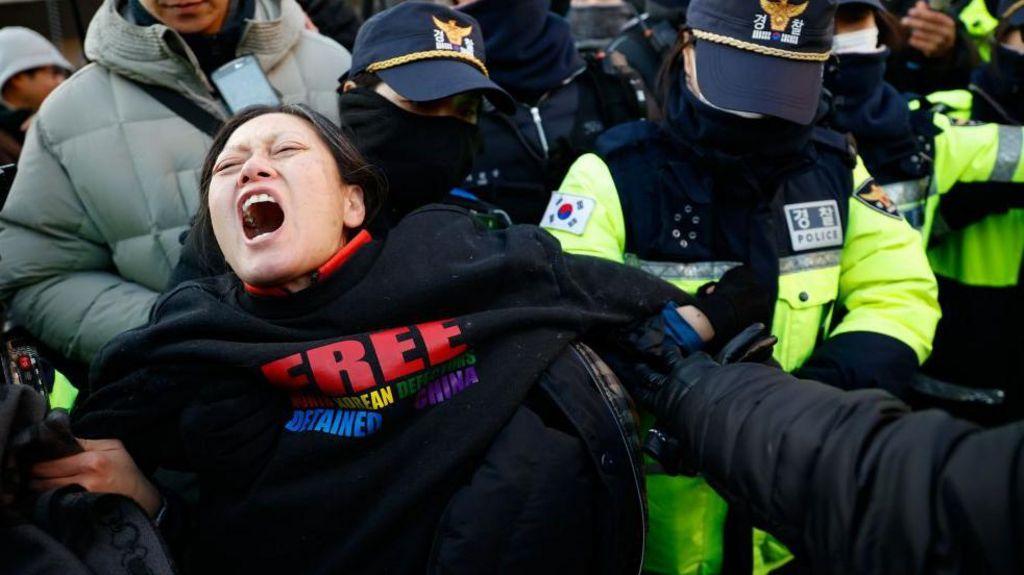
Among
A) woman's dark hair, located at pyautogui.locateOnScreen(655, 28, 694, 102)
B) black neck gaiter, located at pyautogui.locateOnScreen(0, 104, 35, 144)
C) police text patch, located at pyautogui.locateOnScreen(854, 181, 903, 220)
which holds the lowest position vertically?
black neck gaiter, located at pyautogui.locateOnScreen(0, 104, 35, 144)

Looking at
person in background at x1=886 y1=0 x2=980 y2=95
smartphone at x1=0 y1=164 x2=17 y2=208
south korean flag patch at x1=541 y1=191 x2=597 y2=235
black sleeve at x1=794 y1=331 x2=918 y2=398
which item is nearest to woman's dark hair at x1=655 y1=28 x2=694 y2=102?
south korean flag patch at x1=541 y1=191 x2=597 y2=235

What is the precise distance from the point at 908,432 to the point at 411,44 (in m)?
1.51

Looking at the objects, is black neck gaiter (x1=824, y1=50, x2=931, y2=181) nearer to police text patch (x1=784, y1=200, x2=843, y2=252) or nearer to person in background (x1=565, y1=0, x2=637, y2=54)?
police text patch (x1=784, y1=200, x2=843, y2=252)

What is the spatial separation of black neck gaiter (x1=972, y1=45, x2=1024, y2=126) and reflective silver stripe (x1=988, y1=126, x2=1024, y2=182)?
43 centimetres

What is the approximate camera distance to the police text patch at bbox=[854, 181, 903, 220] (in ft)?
7.49

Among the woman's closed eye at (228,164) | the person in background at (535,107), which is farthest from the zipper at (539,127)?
the woman's closed eye at (228,164)

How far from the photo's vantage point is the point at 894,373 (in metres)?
2.11

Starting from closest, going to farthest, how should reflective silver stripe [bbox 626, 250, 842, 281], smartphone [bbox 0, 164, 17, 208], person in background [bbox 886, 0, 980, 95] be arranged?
reflective silver stripe [bbox 626, 250, 842, 281] < smartphone [bbox 0, 164, 17, 208] < person in background [bbox 886, 0, 980, 95]

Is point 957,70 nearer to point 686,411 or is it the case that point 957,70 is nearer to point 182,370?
point 686,411

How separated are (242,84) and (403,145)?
0.64 meters

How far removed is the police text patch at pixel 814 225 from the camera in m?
2.20

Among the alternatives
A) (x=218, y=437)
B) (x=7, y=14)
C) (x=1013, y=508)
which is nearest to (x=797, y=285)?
(x=1013, y=508)

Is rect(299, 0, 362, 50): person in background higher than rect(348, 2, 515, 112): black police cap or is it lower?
lower

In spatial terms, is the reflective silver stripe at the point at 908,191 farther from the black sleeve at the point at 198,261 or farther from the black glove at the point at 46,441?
the black glove at the point at 46,441
